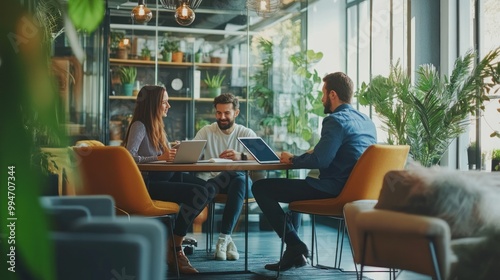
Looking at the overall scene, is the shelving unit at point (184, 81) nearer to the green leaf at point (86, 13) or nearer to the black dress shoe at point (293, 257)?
the black dress shoe at point (293, 257)

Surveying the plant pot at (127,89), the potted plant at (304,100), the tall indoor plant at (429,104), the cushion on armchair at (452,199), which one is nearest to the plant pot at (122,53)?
the plant pot at (127,89)

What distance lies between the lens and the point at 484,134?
6.79 metres

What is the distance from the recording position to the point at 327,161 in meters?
4.89

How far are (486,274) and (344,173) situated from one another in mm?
2017

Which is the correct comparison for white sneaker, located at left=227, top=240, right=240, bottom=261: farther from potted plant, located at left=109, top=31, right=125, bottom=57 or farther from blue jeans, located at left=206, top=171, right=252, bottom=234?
potted plant, located at left=109, top=31, right=125, bottom=57

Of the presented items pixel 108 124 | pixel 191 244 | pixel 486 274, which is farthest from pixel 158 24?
pixel 486 274

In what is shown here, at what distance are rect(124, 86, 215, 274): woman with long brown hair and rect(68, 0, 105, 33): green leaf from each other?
4.62 m

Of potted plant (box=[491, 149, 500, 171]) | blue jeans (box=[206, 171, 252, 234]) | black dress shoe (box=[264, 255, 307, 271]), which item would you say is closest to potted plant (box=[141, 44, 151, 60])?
blue jeans (box=[206, 171, 252, 234])

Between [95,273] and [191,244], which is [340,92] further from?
[95,273]

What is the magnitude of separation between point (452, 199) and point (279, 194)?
2307 millimetres

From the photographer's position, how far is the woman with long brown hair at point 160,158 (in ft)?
17.0

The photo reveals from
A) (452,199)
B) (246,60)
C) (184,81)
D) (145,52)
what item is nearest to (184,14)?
(145,52)

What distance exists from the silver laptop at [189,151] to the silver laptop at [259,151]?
1.07ft

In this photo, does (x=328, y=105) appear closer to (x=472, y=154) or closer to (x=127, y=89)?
(x=472, y=154)
